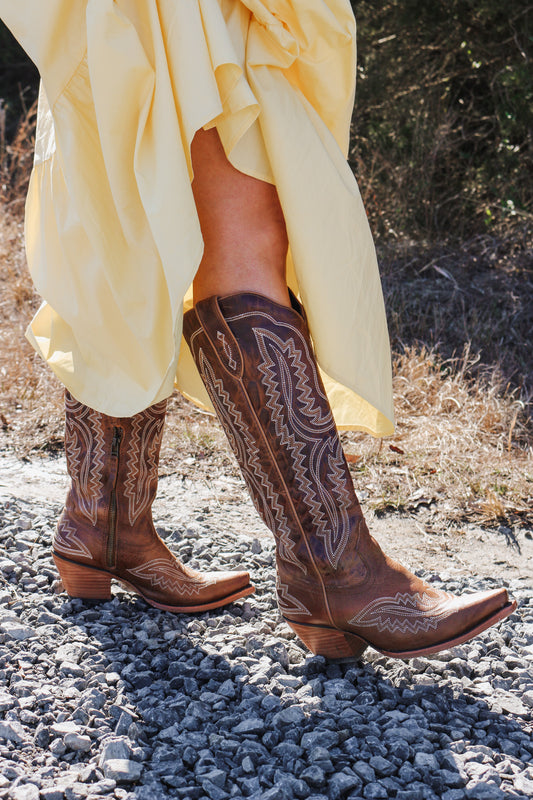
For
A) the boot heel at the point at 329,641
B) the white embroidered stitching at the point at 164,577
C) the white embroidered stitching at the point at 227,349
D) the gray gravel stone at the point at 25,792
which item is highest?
the white embroidered stitching at the point at 227,349

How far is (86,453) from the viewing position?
1.82m

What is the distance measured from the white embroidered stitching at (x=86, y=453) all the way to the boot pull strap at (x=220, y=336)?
41cm

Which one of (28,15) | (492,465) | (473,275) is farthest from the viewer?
(473,275)

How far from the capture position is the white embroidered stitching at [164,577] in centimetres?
189

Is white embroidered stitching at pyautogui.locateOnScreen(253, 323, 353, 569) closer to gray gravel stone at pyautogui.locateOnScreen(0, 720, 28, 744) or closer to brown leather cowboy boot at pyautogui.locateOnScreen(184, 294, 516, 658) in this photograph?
brown leather cowboy boot at pyautogui.locateOnScreen(184, 294, 516, 658)

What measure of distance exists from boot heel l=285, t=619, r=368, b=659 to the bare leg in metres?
0.68

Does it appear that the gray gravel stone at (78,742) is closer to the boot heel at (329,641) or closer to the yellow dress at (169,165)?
the boot heel at (329,641)

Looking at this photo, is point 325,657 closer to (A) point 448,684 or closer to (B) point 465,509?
(A) point 448,684

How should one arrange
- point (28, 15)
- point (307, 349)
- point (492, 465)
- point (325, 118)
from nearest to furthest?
point (28, 15) → point (307, 349) → point (325, 118) → point (492, 465)

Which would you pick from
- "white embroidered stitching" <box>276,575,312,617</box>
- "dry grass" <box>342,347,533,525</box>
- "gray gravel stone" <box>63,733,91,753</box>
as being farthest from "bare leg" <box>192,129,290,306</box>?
"dry grass" <box>342,347,533,525</box>

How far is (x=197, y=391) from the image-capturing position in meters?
1.81

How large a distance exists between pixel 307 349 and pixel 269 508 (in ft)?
1.08

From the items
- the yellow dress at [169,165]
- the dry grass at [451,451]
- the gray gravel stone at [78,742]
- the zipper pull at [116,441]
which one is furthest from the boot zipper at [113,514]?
the dry grass at [451,451]

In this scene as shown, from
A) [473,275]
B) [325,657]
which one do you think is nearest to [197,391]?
[325,657]
